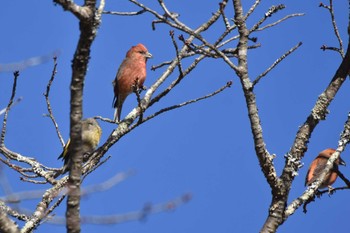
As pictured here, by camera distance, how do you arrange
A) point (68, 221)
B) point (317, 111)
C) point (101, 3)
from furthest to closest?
point (317, 111) → point (101, 3) → point (68, 221)

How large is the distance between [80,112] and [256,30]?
6.72 feet

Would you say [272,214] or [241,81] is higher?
[241,81]

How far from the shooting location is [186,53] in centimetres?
534

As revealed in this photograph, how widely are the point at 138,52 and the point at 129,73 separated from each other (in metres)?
0.58

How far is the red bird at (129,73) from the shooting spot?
27.1 feet

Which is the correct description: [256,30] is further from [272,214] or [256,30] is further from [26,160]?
[26,160]

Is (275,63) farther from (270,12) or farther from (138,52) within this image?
(138,52)

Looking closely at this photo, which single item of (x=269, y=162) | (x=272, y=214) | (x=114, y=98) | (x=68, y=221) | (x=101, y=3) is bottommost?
(x=68, y=221)

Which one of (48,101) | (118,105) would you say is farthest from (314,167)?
(48,101)

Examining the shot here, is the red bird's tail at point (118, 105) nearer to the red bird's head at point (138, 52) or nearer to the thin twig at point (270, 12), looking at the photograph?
the red bird's head at point (138, 52)

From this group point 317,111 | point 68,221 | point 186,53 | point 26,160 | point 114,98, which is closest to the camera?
point 68,221

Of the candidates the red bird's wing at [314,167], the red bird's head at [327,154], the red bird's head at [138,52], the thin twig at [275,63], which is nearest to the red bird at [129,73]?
the red bird's head at [138,52]

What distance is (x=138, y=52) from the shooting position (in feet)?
29.3

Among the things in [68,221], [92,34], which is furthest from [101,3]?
[68,221]
